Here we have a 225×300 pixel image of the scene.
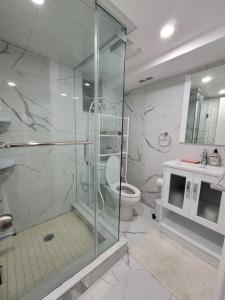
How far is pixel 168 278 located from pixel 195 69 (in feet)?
7.48

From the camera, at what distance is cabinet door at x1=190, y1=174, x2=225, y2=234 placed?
1.36m

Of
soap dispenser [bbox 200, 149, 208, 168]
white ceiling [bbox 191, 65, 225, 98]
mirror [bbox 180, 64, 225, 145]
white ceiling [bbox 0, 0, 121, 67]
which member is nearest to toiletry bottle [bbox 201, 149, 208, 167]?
soap dispenser [bbox 200, 149, 208, 168]

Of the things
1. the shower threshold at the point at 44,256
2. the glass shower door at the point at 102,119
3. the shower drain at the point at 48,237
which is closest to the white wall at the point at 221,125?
the glass shower door at the point at 102,119

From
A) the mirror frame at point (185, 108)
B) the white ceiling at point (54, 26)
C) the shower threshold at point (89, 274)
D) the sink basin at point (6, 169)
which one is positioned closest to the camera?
the shower threshold at point (89, 274)

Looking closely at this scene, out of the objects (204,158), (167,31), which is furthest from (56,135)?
(204,158)

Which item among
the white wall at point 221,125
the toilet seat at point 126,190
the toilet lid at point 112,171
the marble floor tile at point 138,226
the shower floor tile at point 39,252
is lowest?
the marble floor tile at point 138,226

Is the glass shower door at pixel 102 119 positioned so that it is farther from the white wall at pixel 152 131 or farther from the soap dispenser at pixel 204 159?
the soap dispenser at pixel 204 159

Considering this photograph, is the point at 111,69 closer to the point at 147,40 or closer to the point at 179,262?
the point at 147,40

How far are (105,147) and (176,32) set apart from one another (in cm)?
130

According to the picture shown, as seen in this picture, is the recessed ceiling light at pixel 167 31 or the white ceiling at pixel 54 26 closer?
Result: the white ceiling at pixel 54 26

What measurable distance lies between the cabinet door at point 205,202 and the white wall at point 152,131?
48 centimetres

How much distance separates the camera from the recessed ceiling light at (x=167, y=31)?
120cm

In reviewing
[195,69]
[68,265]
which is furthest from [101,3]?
[68,265]

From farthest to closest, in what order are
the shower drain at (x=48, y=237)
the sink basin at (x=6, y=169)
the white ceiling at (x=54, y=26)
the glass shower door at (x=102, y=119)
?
the shower drain at (x=48, y=237), the sink basin at (x=6, y=169), the glass shower door at (x=102, y=119), the white ceiling at (x=54, y=26)
